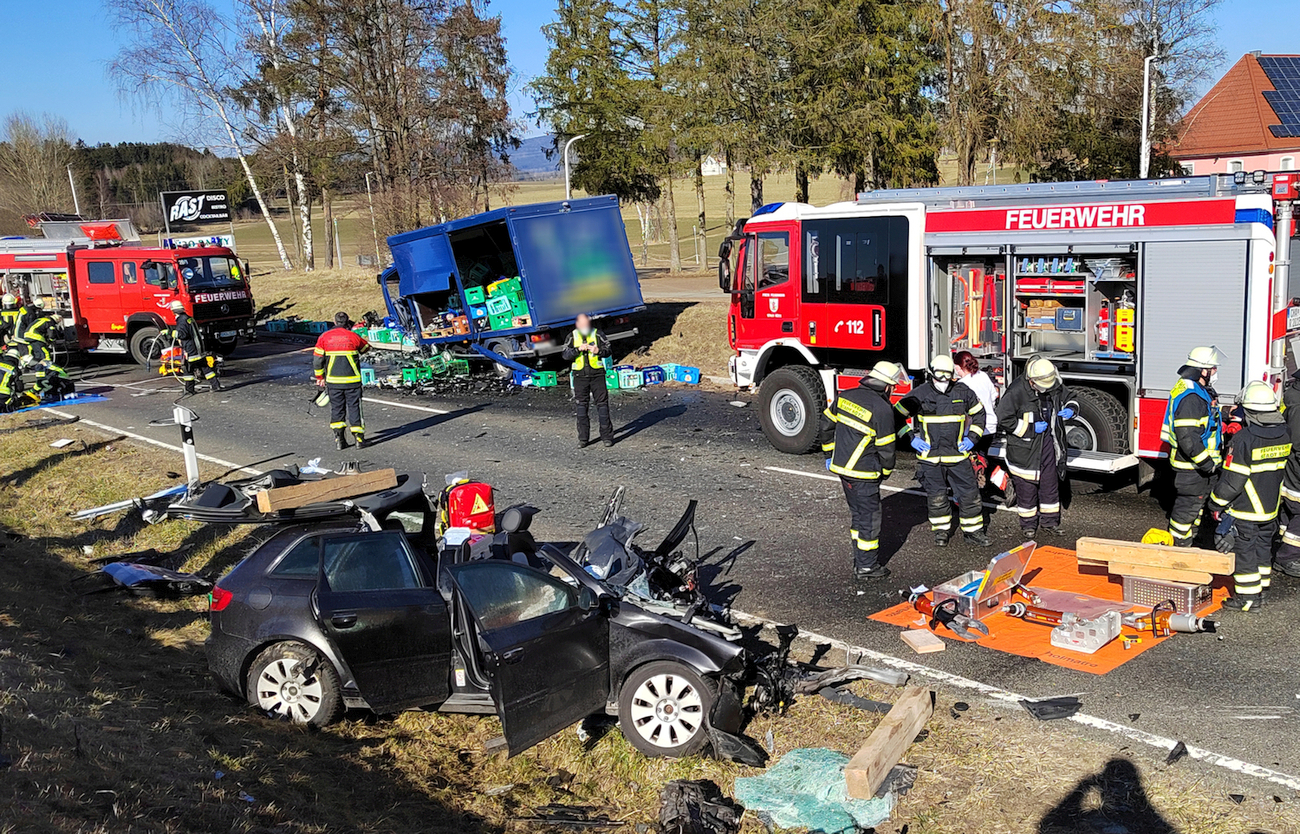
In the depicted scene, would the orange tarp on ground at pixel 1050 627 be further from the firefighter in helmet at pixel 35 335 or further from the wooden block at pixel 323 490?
the firefighter in helmet at pixel 35 335

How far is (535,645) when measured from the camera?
552 centimetres

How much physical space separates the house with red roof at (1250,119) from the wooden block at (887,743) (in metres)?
39.8

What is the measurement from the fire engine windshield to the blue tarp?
2079 cm

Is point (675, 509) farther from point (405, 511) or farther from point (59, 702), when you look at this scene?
point (59, 702)

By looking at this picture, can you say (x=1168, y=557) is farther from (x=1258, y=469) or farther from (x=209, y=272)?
(x=209, y=272)

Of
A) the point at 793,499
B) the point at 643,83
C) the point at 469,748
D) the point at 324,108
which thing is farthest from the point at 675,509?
the point at 324,108

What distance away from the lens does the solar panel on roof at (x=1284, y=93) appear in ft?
133

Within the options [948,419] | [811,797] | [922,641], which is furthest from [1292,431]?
[811,797]

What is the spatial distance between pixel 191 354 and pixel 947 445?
14704mm

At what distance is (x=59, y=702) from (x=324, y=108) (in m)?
32.4

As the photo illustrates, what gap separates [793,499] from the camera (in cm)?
1054

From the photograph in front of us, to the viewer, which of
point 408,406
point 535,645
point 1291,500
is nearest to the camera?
point 535,645

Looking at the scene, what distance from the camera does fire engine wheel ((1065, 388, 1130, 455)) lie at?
9.67m

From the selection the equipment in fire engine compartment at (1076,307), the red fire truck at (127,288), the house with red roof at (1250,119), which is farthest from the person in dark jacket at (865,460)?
the house with red roof at (1250,119)
